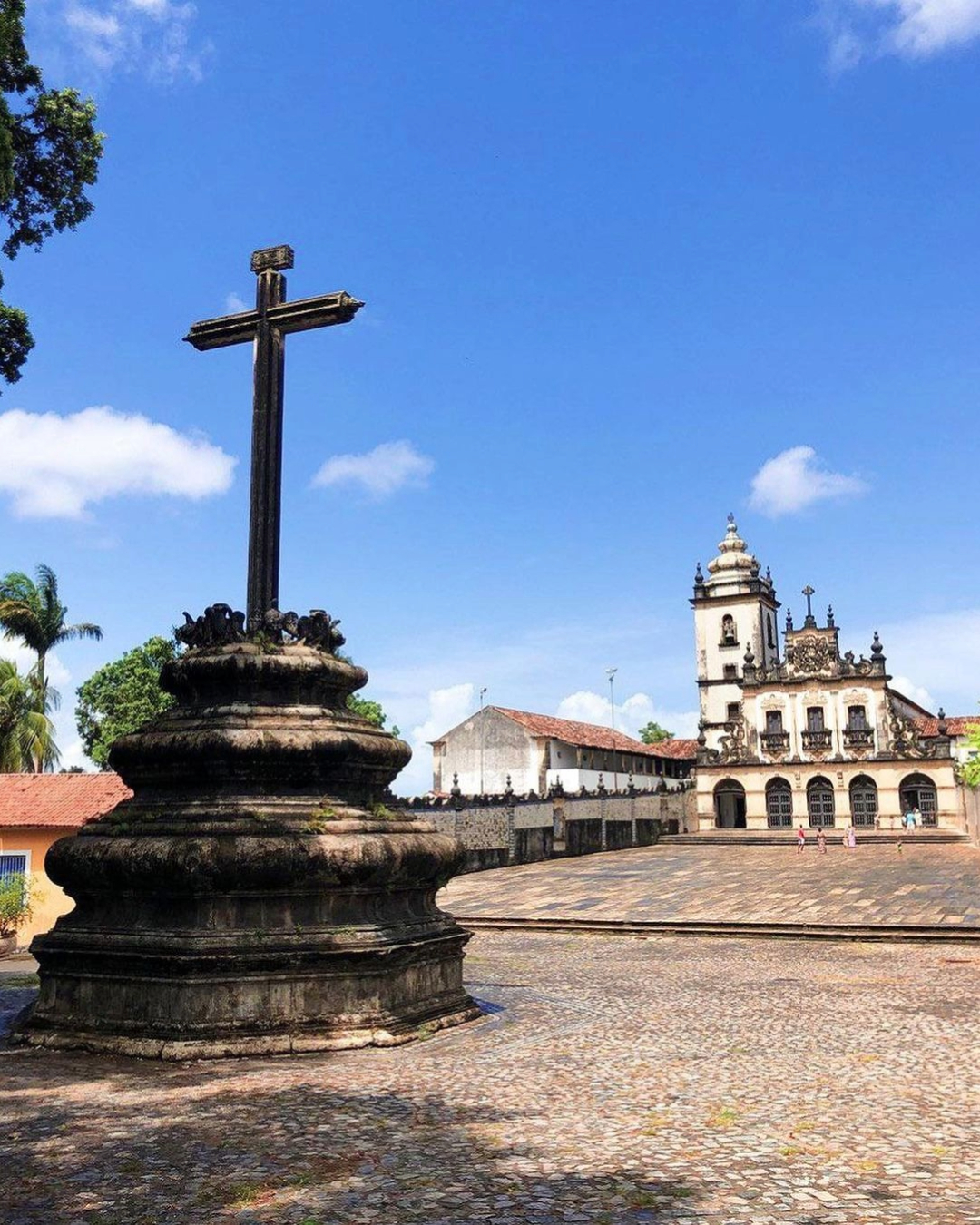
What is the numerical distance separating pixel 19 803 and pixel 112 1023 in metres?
11.9

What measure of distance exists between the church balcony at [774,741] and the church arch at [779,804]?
1350 mm

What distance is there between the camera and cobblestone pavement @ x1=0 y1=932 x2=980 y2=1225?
366cm

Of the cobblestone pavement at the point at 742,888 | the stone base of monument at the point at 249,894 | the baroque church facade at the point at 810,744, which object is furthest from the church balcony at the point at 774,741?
the stone base of monument at the point at 249,894

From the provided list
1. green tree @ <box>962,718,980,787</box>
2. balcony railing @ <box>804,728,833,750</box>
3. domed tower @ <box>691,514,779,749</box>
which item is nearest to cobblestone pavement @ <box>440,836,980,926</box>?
green tree @ <box>962,718,980,787</box>

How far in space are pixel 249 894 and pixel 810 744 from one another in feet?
150

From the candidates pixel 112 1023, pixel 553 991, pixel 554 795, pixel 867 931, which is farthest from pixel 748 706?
pixel 112 1023

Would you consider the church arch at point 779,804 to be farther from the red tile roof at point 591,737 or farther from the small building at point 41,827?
the small building at point 41,827

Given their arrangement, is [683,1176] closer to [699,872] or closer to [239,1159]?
[239,1159]

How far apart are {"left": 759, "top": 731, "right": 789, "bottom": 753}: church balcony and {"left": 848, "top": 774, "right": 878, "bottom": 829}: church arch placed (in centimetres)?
337

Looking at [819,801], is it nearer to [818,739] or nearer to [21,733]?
[818,739]

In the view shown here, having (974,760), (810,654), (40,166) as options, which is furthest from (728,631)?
(40,166)

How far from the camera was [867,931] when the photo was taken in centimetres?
1375

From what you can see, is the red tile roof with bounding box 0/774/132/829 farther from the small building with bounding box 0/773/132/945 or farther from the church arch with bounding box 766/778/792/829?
the church arch with bounding box 766/778/792/829

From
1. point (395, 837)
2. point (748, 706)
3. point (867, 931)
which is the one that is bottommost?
point (867, 931)
